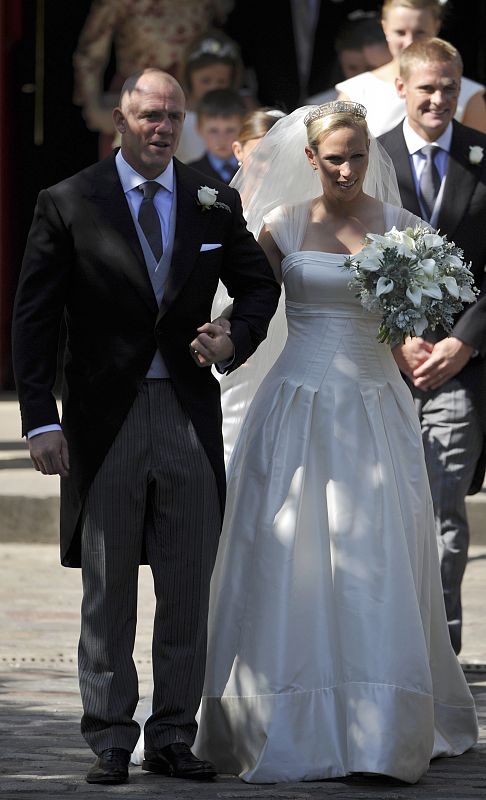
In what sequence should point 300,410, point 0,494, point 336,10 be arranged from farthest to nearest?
point 336,10
point 0,494
point 300,410

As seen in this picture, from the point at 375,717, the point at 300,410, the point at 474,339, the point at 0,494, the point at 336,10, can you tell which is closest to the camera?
the point at 375,717

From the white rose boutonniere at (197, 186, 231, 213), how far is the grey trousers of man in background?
1.92 meters

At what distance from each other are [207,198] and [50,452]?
0.89 metres

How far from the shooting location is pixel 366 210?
575 centimetres

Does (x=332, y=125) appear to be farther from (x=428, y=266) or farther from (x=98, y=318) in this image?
(x=98, y=318)

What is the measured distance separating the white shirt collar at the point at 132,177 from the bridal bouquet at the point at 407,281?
596mm

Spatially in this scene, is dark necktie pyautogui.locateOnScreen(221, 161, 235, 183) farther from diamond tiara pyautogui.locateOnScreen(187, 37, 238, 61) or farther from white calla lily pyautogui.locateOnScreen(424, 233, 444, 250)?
white calla lily pyautogui.locateOnScreen(424, 233, 444, 250)

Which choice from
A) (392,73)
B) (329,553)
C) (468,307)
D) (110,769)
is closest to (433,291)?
(329,553)

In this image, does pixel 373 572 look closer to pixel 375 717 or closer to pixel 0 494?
pixel 375 717

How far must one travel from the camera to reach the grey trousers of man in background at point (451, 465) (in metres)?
6.94

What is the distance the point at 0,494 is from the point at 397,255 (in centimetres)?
477

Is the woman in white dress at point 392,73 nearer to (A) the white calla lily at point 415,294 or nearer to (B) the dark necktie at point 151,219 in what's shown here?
(A) the white calla lily at point 415,294

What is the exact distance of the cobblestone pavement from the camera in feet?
16.6

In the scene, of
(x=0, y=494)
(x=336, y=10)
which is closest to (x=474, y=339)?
(x=0, y=494)
